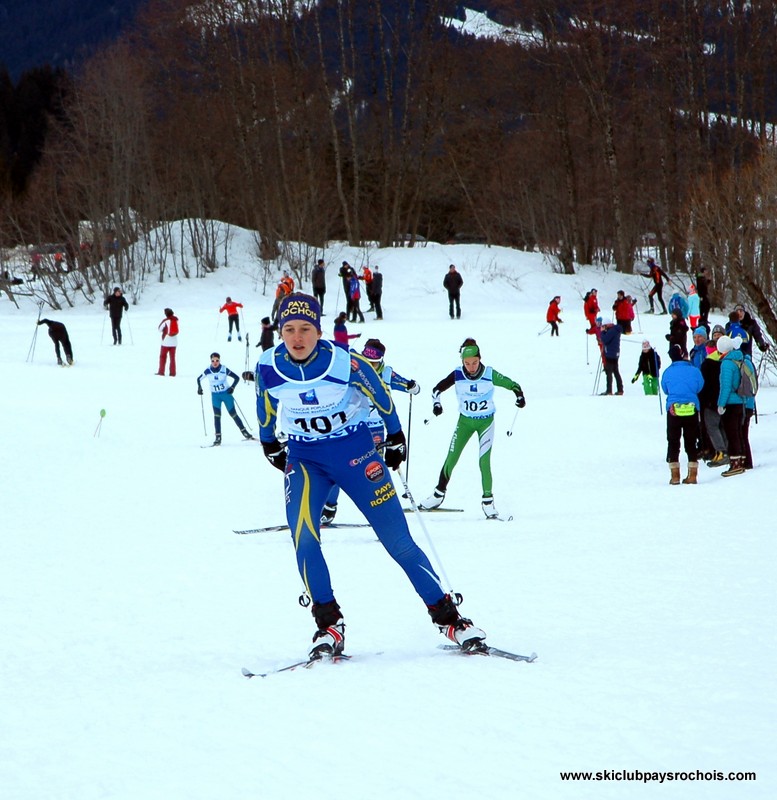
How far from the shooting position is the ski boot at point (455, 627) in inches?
188

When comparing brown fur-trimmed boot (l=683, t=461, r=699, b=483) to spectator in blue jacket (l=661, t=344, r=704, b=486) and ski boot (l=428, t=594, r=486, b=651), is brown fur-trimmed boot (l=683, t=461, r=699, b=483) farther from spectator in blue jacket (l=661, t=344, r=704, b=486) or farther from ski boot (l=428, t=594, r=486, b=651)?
ski boot (l=428, t=594, r=486, b=651)

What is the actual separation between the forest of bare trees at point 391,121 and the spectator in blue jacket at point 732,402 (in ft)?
79.9

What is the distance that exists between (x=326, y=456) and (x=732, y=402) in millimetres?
8304

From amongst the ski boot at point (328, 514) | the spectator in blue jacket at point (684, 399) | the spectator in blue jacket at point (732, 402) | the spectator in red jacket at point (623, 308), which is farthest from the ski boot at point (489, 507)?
the spectator in red jacket at point (623, 308)

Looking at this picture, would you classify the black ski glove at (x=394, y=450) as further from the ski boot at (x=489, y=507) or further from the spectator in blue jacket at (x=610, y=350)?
the spectator in blue jacket at (x=610, y=350)

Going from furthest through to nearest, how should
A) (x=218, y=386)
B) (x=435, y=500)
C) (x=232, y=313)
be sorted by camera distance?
1. (x=232, y=313)
2. (x=218, y=386)
3. (x=435, y=500)

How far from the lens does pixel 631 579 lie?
21.9ft

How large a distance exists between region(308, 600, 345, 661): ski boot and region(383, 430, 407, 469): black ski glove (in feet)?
2.61

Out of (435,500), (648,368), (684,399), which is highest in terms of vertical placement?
(684,399)

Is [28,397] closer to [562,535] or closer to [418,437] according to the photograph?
[418,437]

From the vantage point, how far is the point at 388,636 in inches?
213

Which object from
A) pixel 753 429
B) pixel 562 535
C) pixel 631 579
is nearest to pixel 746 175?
pixel 753 429

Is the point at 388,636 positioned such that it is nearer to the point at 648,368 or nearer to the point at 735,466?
the point at 735,466

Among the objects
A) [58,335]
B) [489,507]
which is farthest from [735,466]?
[58,335]
